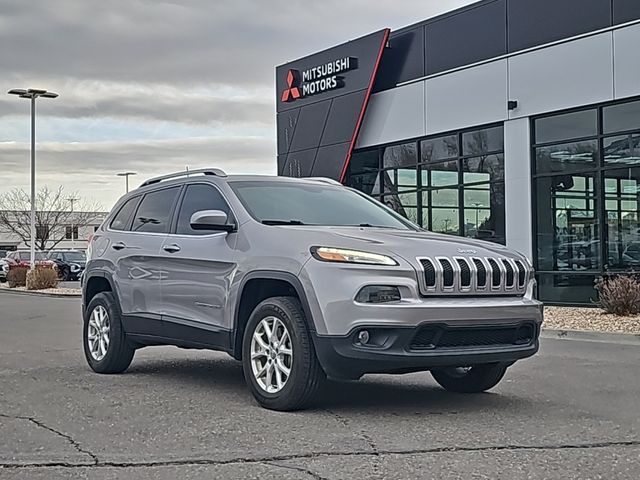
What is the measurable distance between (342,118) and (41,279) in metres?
13.3

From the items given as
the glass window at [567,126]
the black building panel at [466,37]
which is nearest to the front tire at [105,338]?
the glass window at [567,126]

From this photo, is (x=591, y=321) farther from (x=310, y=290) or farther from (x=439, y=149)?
(x=310, y=290)

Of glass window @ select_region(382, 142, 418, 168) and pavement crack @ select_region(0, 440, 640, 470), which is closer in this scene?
pavement crack @ select_region(0, 440, 640, 470)

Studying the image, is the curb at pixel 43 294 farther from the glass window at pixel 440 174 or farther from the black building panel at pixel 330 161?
the glass window at pixel 440 174

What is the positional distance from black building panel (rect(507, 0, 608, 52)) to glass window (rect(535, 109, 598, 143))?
1586 mm

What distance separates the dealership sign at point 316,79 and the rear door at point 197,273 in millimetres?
16420

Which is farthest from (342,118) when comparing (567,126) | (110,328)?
(110,328)

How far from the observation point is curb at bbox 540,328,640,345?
12828mm

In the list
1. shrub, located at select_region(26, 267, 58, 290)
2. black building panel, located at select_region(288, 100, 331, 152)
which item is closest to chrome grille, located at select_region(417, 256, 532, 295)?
black building panel, located at select_region(288, 100, 331, 152)

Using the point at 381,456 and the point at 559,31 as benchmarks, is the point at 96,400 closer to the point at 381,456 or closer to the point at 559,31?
the point at 381,456

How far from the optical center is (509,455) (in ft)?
17.0

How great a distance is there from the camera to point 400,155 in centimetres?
2288

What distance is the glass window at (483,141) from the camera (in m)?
19.9

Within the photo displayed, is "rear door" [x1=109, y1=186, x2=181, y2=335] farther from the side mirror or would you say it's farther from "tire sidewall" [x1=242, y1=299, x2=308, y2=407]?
"tire sidewall" [x1=242, y1=299, x2=308, y2=407]
